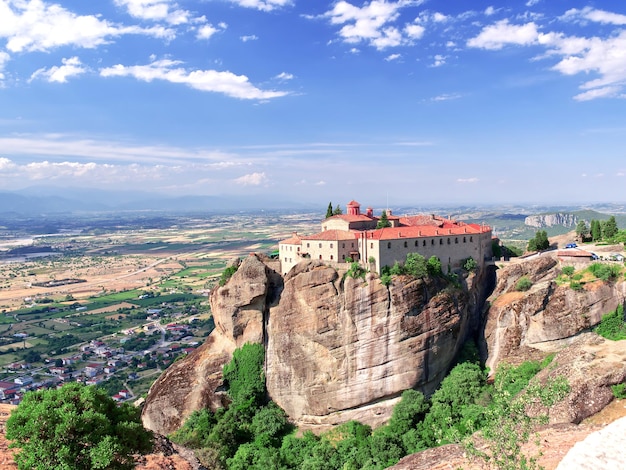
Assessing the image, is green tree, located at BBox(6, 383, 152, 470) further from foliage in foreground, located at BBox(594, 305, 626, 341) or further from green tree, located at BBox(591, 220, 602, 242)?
green tree, located at BBox(591, 220, 602, 242)

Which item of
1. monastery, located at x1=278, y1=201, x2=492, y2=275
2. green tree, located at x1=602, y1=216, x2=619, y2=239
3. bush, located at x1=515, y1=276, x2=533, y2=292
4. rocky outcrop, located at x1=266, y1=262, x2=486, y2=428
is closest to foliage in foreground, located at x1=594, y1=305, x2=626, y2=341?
bush, located at x1=515, y1=276, x2=533, y2=292

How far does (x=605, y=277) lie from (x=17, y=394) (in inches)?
3263

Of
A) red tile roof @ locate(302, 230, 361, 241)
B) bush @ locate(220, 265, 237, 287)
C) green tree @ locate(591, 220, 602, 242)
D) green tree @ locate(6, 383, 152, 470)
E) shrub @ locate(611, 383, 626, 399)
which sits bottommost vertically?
shrub @ locate(611, 383, 626, 399)

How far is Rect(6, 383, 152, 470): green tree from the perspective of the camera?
18.0m

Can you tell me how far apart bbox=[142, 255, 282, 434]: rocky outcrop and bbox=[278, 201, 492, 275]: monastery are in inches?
173

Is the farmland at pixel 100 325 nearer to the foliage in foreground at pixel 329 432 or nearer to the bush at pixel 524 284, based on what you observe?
the foliage in foreground at pixel 329 432

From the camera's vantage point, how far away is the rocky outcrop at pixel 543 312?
143 feet

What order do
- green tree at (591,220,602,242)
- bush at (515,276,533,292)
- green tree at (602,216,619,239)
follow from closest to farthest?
1. bush at (515,276,533,292)
2. green tree at (602,216,619,239)
3. green tree at (591,220,602,242)

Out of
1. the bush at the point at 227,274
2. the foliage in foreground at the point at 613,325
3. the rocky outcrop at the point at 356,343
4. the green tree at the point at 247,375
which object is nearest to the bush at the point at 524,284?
the foliage in foreground at the point at 613,325

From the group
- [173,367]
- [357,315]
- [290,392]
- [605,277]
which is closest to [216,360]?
[173,367]

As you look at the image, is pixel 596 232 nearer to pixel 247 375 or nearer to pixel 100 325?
pixel 247 375

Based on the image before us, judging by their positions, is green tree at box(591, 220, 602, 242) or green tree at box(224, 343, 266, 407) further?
green tree at box(591, 220, 602, 242)

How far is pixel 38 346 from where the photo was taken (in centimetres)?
10431

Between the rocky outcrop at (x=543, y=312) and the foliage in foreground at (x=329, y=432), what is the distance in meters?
3.04
